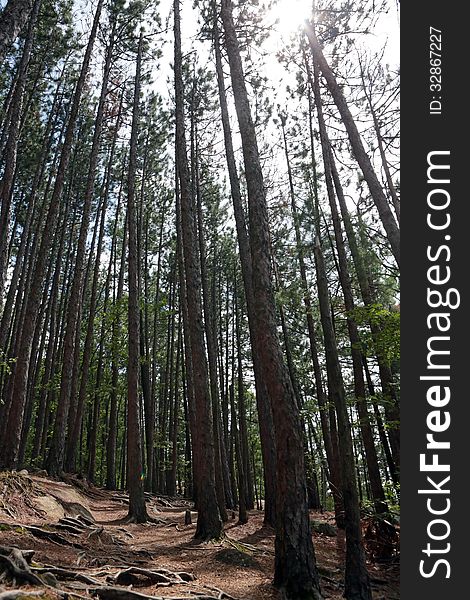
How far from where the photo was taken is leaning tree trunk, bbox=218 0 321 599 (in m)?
5.08

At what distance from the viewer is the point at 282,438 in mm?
5469

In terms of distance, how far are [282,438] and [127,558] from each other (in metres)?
3.16

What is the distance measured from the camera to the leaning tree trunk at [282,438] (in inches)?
200

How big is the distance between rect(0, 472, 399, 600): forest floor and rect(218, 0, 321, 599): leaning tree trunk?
0.42 metres

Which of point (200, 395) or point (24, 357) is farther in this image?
point (24, 357)

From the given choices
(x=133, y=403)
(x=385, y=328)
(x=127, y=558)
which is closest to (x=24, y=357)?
(x=133, y=403)

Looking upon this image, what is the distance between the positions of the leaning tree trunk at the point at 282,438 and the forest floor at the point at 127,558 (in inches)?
16.5

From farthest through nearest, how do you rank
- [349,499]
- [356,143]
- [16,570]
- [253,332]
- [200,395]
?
1. [253,332]
2. [200,395]
3. [356,143]
4. [349,499]
5. [16,570]

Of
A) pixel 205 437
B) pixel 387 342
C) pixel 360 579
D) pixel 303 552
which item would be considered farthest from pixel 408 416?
pixel 205 437

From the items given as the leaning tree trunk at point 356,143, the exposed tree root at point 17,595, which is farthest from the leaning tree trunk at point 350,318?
the exposed tree root at point 17,595

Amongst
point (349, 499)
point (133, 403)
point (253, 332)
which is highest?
point (253, 332)

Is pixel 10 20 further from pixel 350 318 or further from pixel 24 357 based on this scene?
pixel 350 318

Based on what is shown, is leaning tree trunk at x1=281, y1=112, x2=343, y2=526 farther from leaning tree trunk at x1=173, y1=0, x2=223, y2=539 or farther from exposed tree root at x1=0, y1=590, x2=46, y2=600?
exposed tree root at x1=0, y1=590, x2=46, y2=600

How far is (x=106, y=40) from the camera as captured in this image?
14.3 metres
